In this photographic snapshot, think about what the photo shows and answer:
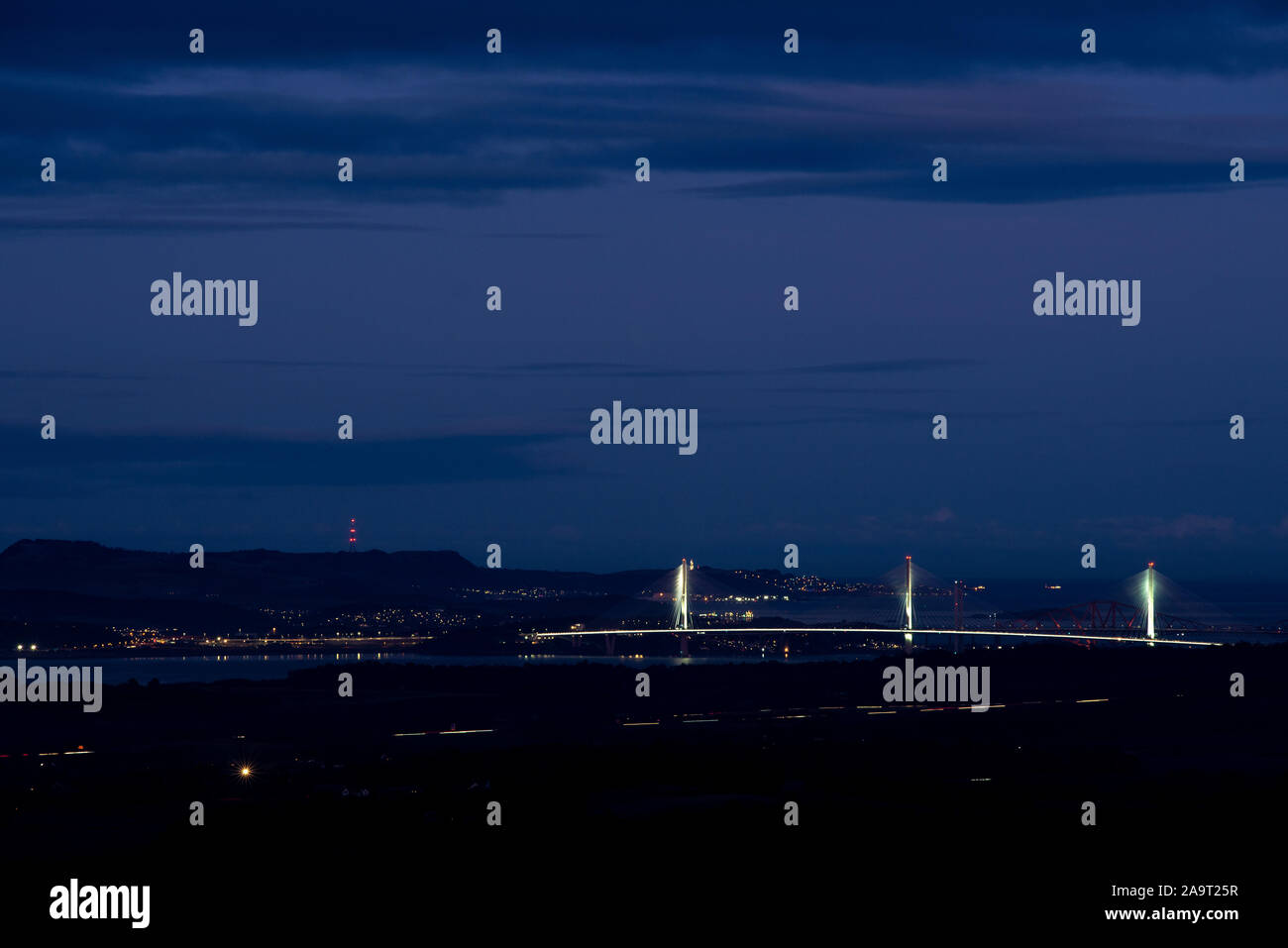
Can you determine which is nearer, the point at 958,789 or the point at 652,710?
the point at 958,789

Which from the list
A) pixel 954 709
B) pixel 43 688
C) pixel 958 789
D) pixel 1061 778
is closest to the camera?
pixel 958 789

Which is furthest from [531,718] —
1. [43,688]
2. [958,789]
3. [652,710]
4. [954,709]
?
[958,789]

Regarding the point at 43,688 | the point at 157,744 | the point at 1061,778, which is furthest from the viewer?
the point at 43,688
